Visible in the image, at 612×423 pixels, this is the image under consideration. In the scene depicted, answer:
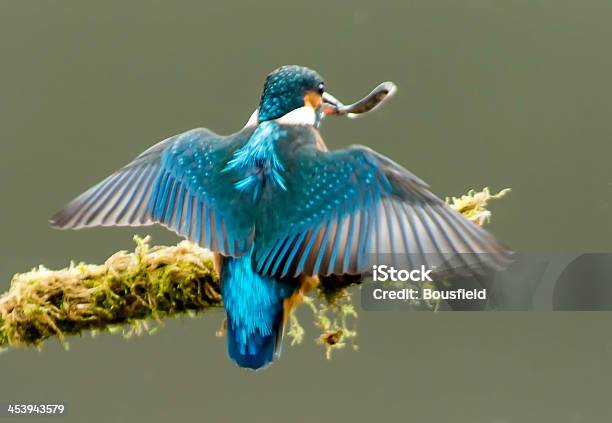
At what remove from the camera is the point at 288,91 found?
326 centimetres

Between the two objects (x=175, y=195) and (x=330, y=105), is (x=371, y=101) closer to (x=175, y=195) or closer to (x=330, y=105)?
(x=330, y=105)

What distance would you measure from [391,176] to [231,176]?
1.44 ft

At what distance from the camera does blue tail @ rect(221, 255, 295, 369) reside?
281 centimetres

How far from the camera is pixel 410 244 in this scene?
276 centimetres

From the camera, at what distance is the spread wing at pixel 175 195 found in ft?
9.66

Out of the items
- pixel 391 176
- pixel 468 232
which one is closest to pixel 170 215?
pixel 391 176

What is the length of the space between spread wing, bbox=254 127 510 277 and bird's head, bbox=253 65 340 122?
240 mm

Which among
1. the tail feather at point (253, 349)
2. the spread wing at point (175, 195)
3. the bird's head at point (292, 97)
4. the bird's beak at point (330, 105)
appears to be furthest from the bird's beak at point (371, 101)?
the tail feather at point (253, 349)

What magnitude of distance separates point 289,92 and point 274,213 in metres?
0.51

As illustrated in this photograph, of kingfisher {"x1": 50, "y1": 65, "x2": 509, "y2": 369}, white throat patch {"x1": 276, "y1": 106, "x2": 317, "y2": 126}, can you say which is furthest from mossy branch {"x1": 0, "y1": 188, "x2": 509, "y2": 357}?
white throat patch {"x1": 276, "y1": 106, "x2": 317, "y2": 126}

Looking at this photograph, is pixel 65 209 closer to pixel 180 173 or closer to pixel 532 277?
pixel 180 173

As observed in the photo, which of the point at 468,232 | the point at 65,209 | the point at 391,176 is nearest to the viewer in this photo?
the point at 468,232

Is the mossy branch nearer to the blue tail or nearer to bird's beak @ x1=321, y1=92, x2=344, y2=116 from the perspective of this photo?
the blue tail

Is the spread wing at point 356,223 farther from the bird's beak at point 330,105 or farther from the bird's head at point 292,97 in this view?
the bird's beak at point 330,105
